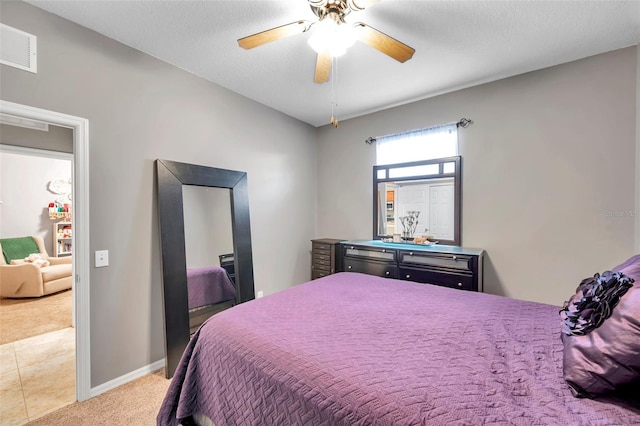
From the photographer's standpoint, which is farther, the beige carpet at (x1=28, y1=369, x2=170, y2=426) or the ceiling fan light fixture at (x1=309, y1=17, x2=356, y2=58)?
the beige carpet at (x1=28, y1=369, x2=170, y2=426)

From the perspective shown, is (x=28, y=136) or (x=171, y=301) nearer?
(x=171, y=301)

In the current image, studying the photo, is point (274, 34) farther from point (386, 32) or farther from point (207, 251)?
point (207, 251)

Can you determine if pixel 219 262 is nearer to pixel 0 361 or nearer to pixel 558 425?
pixel 0 361

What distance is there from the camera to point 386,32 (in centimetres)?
209

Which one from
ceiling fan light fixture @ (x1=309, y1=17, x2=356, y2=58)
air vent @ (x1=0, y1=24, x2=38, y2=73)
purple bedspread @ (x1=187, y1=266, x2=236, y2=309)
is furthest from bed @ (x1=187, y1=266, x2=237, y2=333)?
ceiling fan light fixture @ (x1=309, y1=17, x2=356, y2=58)

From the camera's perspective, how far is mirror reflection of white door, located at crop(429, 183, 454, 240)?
10.3 ft

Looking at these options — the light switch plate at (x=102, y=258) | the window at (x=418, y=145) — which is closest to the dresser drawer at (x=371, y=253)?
the window at (x=418, y=145)

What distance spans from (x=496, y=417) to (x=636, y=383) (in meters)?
0.44

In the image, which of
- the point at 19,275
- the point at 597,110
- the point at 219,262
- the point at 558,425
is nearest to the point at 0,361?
the point at 219,262

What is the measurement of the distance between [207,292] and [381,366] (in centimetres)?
219

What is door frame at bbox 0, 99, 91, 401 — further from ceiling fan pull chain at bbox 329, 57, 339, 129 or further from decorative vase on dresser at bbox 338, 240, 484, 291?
decorative vase on dresser at bbox 338, 240, 484, 291

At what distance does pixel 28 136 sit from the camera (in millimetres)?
2695

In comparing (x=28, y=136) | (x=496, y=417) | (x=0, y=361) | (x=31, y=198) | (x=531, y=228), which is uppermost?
(x=28, y=136)

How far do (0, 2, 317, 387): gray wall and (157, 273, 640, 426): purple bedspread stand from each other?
1.11 m
